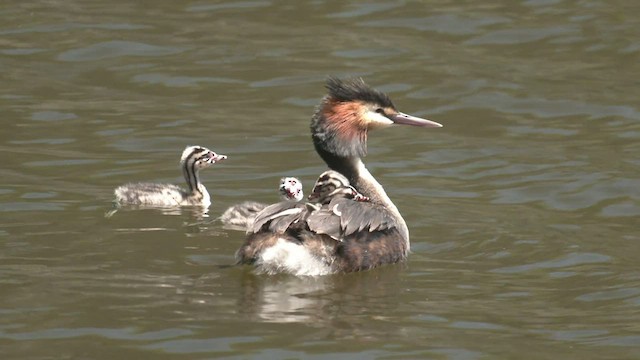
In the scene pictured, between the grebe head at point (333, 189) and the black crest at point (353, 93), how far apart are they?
52 centimetres

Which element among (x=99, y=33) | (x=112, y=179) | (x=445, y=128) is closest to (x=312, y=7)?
(x=99, y=33)

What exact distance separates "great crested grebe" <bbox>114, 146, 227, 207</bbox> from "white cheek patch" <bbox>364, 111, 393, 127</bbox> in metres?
1.51

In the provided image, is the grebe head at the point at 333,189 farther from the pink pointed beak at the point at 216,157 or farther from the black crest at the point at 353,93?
the pink pointed beak at the point at 216,157

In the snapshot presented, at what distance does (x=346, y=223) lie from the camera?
32.1 ft

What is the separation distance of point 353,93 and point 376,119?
0.26 metres

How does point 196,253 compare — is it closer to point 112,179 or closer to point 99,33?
point 112,179

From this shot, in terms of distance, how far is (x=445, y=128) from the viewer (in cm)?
1395

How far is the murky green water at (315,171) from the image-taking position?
8547 mm

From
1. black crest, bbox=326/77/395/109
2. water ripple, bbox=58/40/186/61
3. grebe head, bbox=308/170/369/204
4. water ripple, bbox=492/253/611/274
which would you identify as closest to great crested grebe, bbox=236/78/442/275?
black crest, bbox=326/77/395/109

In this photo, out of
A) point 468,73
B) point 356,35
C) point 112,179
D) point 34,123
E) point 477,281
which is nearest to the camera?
point 477,281

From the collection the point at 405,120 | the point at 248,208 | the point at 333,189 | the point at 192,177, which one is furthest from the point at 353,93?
the point at 192,177

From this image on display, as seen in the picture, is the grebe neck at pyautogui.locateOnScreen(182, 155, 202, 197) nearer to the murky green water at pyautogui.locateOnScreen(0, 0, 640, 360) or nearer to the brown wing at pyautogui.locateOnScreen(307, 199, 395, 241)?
the murky green water at pyautogui.locateOnScreen(0, 0, 640, 360)

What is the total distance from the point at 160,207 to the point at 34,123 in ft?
8.60

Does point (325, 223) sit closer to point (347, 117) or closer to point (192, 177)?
point (347, 117)
